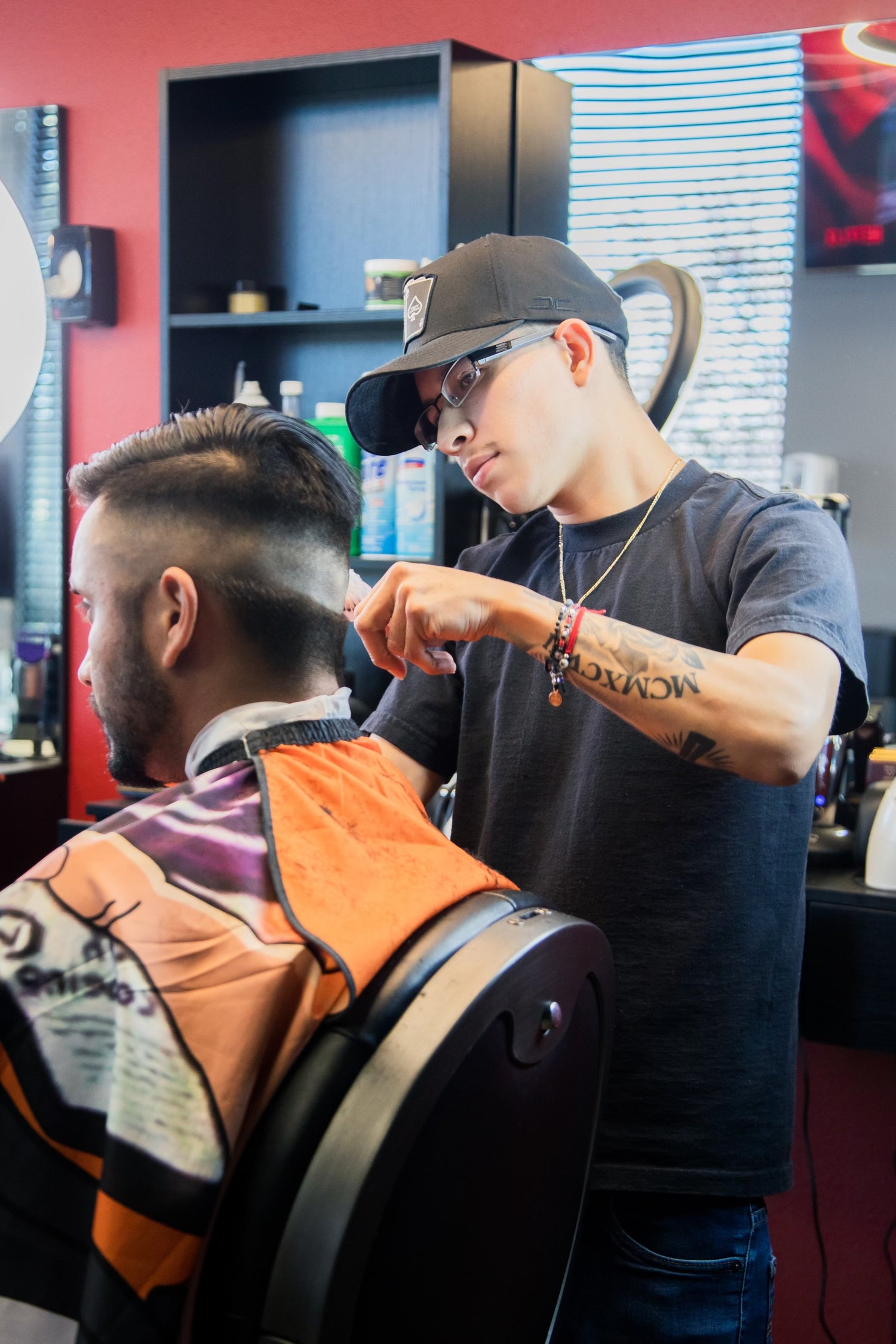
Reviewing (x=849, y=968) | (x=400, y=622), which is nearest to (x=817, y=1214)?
(x=849, y=968)

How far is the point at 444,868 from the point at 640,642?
310mm

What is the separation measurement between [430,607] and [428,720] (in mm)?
440

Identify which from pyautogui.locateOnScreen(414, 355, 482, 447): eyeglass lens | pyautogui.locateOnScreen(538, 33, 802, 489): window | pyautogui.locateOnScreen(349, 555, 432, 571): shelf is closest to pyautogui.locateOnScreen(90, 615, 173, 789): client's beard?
pyautogui.locateOnScreen(414, 355, 482, 447): eyeglass lens

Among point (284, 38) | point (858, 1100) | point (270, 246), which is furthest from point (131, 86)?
point (858, 1100)

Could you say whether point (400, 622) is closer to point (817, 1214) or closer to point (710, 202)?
point (710, 202)

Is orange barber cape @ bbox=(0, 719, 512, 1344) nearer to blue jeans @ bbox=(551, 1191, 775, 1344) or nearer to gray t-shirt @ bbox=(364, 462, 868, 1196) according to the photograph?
gray t-shirt @ bbox=(364, 462, 868, 1196)

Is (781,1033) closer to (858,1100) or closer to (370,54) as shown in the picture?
(858,1100)

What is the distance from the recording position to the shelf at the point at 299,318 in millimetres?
2379

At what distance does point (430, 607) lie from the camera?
1.19 meters

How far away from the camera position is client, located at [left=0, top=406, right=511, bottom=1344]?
2.90 ft

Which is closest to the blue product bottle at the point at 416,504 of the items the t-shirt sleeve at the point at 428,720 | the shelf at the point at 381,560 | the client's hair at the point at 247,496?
the shelf at the point at 381,560

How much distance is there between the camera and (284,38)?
2793mm

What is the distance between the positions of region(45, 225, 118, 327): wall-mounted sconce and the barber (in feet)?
5.97

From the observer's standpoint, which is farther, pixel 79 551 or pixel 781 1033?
pixel 781 1033
